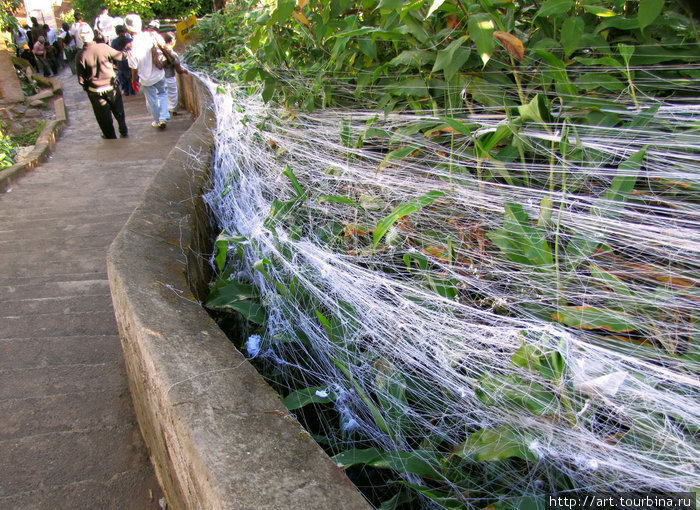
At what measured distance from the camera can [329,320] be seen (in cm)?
180

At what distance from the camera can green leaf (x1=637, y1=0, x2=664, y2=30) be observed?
1340 millimetres

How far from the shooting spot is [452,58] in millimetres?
1590

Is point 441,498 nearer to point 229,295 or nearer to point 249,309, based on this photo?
point 249,309

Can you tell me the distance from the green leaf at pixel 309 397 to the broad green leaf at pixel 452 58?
42.5 inches

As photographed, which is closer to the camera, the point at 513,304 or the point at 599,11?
the point at 513,304

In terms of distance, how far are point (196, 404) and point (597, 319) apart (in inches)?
42.7

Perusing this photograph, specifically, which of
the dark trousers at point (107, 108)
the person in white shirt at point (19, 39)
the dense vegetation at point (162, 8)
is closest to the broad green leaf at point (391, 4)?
the dark trousers at point (107, 108)

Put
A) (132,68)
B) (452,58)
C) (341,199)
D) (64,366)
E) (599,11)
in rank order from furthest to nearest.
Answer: (132,68)
(64,366)
(341,199)
(452,58)
(599,11)

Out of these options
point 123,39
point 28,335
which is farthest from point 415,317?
point 123,39

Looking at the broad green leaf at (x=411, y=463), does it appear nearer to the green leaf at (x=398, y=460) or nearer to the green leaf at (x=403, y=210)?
the green leaf at (x=398, y=460)

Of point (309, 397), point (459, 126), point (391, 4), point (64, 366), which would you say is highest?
point (391, 4)

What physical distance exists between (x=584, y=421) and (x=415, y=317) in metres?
0.48

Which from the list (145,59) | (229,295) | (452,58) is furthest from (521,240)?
(145,59)

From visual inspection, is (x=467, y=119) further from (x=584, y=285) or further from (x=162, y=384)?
(x=162, y=384)
